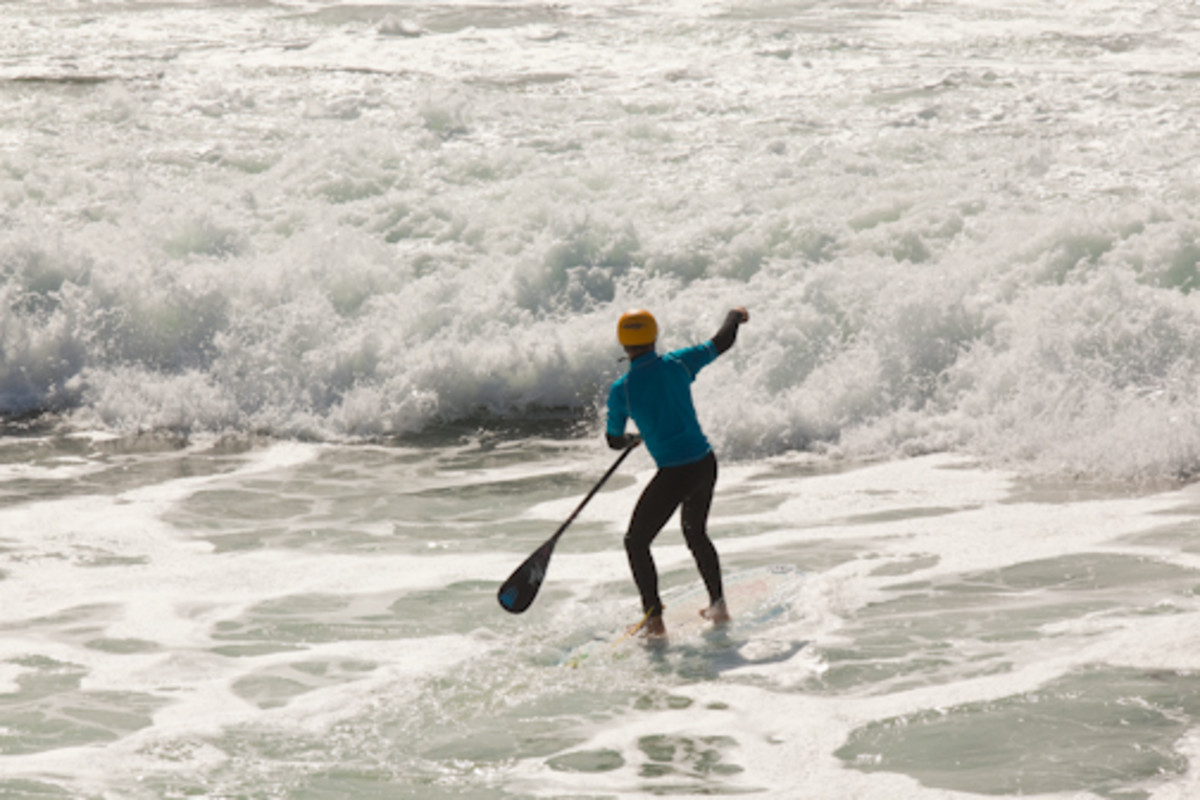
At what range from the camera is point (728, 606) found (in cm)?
622

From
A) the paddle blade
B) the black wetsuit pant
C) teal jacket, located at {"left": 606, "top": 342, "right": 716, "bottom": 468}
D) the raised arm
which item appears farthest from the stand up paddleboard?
the raised arm

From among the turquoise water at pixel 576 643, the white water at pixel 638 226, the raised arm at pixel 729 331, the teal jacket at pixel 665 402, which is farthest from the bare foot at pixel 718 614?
the white water at pixel 638 226

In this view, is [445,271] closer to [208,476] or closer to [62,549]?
[208,476]

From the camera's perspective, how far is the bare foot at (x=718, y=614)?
238 inches

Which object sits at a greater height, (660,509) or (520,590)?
(660,509)

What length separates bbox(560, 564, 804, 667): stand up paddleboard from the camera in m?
5.86

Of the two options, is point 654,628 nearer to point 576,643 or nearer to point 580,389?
point 576,643

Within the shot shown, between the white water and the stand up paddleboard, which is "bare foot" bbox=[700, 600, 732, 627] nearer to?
the stand up paddleboard

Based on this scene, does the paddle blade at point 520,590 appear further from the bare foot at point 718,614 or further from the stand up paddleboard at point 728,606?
the bare foot at point 718,614

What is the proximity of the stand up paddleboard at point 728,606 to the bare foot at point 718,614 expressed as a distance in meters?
0.03

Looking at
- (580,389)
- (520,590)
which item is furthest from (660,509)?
(580,389)

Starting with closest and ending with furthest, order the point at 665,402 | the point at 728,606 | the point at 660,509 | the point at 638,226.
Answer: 1. the point at 665,402
2. the point at 660,509
3. the point at 728,606
4. the point at 638,226

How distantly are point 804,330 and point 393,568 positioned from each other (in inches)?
182

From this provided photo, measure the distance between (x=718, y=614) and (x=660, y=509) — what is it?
0.58 m
